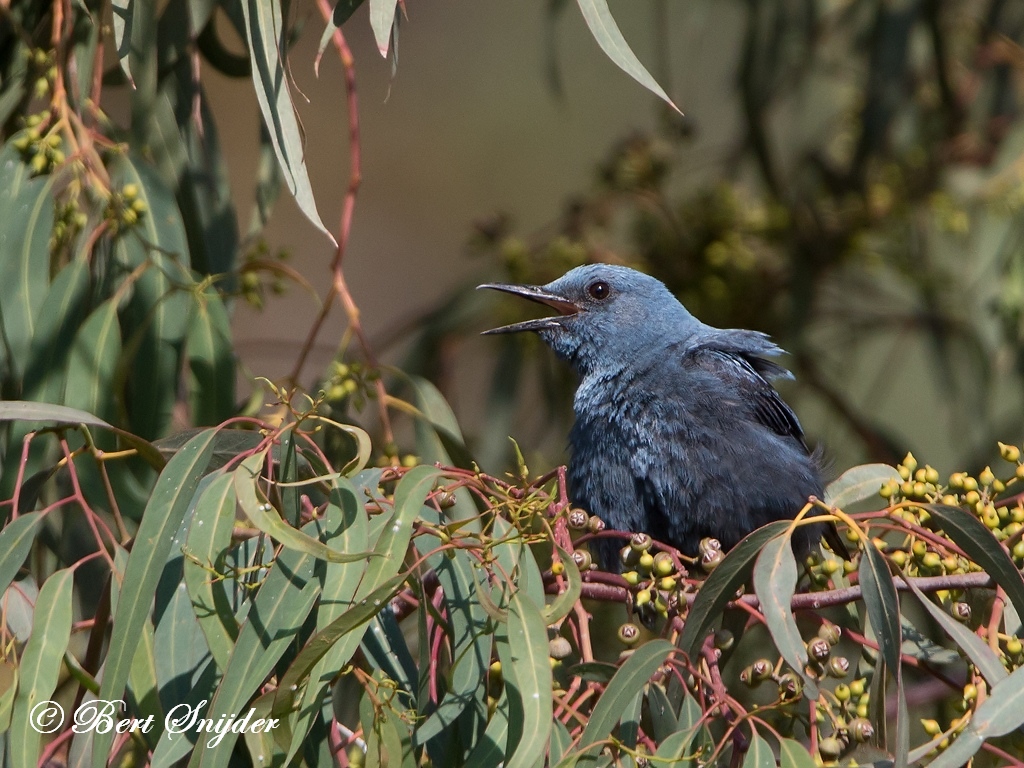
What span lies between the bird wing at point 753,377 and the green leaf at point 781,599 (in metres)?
1.10

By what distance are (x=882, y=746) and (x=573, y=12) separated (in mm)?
6689

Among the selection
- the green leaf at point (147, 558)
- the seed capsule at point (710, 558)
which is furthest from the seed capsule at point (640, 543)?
the green leaf at point (147, 558)

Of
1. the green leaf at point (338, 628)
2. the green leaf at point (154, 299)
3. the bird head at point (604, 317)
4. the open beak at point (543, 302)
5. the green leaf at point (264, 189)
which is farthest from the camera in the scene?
the open beak at point (543, 302)

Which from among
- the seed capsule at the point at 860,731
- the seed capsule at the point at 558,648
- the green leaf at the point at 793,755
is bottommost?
the seed capsule at the point at 860,731

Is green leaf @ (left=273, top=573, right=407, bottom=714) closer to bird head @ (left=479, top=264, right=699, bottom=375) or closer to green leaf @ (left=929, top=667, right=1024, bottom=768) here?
green leaf @ (left=929, top=667, right=1024, bottom=768)

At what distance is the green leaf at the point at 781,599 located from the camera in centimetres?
183

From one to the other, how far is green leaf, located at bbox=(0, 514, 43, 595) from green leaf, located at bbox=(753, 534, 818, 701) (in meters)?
1.28

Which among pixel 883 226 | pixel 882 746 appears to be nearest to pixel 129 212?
pixel 882 746

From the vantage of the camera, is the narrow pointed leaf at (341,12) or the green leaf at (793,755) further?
the narrow pointed leaf at (341,12)

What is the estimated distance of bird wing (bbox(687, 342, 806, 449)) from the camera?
3.14 m

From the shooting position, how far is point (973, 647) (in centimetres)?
198

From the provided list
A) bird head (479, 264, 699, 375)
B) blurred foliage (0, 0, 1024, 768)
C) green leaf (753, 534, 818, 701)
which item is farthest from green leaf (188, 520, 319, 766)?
bird head (479, 264, 699, 375)

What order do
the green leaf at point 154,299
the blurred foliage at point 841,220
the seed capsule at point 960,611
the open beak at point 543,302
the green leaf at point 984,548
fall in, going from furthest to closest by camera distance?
the blurred foliage at point 841,220
the open beak at point 543,302
the green leaf at point 154,299
the seed capsule at point 960,611
the green leaf at point 984,548

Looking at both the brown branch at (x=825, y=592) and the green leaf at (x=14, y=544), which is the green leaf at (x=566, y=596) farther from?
the green leaf at (x=14, y=544)
